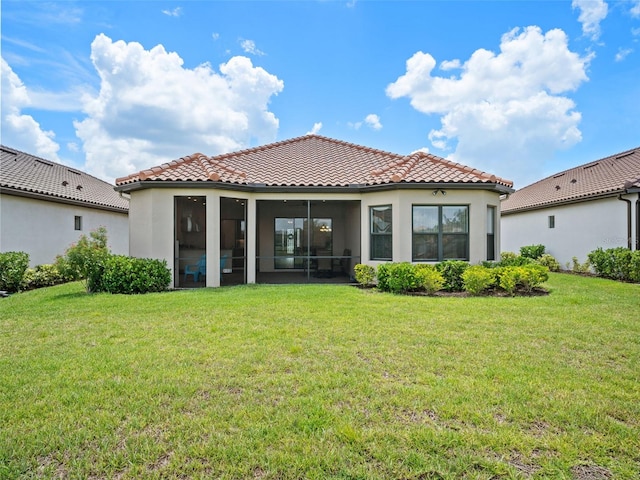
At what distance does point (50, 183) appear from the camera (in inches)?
575

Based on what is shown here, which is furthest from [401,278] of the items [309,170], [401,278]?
[309,170]

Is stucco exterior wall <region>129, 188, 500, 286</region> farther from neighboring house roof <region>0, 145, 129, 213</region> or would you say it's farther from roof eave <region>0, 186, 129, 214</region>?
roof eave <region>0, 186, 129, 214</region>

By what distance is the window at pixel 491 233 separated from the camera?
1184 centimetres

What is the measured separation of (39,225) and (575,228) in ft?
73.7

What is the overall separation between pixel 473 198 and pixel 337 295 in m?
5.59

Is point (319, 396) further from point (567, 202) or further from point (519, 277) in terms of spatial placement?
point (567, 202)

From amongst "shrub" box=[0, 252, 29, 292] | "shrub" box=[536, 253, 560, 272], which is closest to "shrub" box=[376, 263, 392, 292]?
"shrub" box=[0, 252, 29, 292]

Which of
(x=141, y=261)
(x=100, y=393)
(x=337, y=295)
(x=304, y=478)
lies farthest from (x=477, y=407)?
(x=141, y=261)

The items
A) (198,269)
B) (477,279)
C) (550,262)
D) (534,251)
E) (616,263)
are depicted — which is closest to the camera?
(477,279)

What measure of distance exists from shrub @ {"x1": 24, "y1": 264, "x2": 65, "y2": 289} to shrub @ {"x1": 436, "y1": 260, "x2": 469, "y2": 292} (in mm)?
11999

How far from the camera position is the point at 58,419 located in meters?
3.03

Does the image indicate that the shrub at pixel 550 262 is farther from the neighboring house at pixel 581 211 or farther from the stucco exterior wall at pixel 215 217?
the stucco exterior wall at pixel 215 217

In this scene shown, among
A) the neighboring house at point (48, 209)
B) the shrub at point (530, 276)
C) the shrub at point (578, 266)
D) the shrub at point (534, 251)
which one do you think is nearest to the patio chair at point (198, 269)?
the neighboring house at point (48, 209)

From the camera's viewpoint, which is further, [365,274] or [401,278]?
[365,274]
